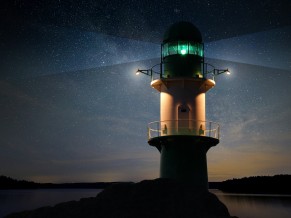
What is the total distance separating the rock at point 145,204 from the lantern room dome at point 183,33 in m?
10.6

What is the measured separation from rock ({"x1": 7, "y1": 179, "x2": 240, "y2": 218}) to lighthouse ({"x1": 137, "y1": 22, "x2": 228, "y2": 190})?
617 cm

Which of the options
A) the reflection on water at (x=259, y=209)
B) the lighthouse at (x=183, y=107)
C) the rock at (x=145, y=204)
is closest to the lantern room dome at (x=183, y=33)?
the lighthouse at (x=183, y=107)

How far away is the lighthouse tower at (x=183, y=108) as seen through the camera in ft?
76.1

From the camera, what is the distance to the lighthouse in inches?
914

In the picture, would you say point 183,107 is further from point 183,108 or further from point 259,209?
point 259,209

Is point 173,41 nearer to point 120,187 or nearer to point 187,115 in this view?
point 187,115

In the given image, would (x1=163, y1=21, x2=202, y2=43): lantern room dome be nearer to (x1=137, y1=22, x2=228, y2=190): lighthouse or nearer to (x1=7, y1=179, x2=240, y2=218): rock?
(x1=137, y1=22, x2=228, y2=190): lighthouse

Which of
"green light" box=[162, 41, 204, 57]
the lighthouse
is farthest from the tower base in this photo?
"green light" box=[162, 41, 204, 57]

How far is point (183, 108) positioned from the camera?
951 inches

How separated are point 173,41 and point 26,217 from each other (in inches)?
538

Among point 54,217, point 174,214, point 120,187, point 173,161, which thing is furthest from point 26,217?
point 173,161

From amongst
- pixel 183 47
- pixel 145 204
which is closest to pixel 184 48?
pixel 183 47

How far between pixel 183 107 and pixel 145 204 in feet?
32.2

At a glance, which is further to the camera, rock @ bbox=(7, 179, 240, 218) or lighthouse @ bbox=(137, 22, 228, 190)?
lighthouse @ bbox=(137, 22, 228, 190)
